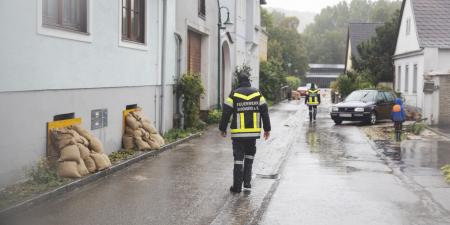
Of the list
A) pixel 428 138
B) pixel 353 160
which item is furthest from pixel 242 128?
pixel 428 138

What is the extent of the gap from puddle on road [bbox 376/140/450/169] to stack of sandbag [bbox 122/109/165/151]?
18.6 feet

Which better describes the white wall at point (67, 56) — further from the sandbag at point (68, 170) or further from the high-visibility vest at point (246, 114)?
the high-visibility vest at point (246, 114)

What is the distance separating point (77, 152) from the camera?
934 cm

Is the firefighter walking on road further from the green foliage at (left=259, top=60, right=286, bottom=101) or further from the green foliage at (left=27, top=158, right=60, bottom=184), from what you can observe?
the green foliage at (left=259, top=60, right=286, bottom=101)

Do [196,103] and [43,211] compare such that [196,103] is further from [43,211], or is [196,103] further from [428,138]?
[43,211]

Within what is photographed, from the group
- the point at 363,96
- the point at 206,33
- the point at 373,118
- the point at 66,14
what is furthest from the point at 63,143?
the point at 363,96

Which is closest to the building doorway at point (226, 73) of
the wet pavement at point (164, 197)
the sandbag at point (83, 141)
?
the wet pavement at point (164, 197)

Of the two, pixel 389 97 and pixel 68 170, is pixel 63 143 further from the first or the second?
pixel 389 97

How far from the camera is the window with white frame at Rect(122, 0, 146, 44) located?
13.7 metres

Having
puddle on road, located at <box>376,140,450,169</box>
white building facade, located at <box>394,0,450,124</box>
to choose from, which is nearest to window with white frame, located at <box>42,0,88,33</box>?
puddle on road, located at <box>376,140,450,169</box>

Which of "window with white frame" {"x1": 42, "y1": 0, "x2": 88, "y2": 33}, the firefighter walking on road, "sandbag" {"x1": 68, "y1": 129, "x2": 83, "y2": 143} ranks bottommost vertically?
"sandbag" {"x1": 68, "y1": 129, "x2": 83, "y2": 143}

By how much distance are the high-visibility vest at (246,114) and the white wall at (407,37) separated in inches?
809

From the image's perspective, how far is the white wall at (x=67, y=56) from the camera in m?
8.26

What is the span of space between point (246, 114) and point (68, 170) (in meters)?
2.94
